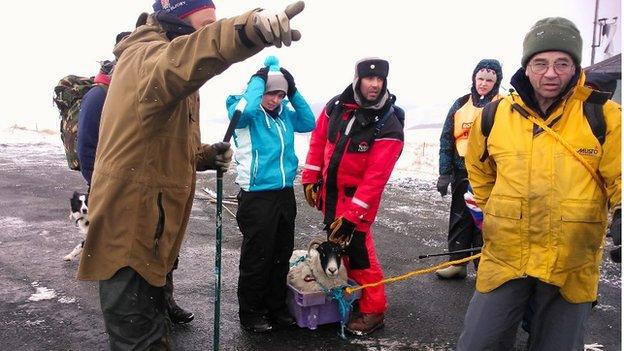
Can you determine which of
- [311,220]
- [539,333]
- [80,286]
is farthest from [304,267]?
[311,220]

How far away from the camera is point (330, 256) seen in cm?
400

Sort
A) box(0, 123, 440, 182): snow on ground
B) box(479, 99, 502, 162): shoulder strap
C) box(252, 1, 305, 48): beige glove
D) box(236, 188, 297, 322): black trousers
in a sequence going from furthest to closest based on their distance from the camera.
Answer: box(0, 123, 440, 182): snow on ground
box(236, 188, 297, 322): black trousers
box(479, 99, 502, 162): shoulder strap
box(252, 1, 305, 48): beige glove

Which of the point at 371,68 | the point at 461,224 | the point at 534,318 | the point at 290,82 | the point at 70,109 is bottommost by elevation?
the point at 461,224

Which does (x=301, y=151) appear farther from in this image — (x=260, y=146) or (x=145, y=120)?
(x=145, y=120)

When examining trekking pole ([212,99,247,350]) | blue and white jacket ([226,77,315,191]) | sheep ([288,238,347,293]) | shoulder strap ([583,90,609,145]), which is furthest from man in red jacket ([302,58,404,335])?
shoulder strap ([583,90,609,145])

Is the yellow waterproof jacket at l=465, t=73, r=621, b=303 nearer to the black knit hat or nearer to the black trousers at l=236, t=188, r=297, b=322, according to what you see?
the black knit hat

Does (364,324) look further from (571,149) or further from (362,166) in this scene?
(571,149)

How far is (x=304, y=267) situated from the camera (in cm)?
435

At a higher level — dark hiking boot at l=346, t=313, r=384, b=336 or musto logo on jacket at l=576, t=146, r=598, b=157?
musto logo on jacket at l=576, t=146, r=598, b=157

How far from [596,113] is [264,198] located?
2526 mm

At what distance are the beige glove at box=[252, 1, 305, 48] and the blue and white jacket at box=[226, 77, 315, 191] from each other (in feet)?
7.05

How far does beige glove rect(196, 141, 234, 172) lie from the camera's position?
3.31m

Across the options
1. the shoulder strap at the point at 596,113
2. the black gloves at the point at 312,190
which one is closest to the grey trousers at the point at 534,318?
the shoulder strap at the point at 596,113

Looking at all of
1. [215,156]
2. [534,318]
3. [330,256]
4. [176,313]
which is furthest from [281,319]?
[534,318]
